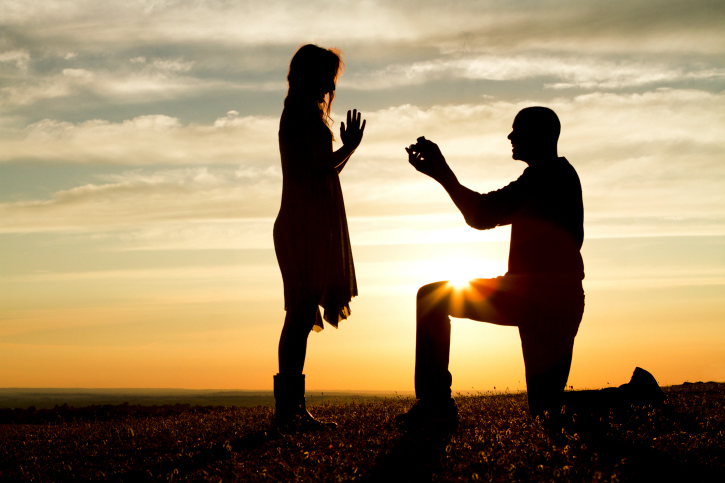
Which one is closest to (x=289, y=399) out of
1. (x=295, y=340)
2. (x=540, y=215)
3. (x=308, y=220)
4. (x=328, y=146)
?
(x=295, y=340)

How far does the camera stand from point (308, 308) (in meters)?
7.38

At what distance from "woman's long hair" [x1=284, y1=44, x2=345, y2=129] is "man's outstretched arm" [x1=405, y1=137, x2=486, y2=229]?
5.26 ft

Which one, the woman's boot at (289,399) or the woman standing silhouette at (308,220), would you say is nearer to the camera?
the woman's boot at (289,399)

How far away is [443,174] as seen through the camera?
639 cm

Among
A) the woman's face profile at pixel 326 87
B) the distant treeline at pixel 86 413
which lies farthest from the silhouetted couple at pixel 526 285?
the distant treeline at pixel 86 413

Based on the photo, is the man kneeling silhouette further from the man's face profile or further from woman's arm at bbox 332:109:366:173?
woman's arm at bbox 332:109:366:173

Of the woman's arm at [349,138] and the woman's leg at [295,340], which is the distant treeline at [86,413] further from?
the woman's arm at [349,138]

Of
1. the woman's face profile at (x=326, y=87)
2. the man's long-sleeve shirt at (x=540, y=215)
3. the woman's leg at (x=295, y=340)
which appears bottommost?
the woman's leg at (x=295, y=340)

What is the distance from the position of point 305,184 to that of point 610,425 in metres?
4.10

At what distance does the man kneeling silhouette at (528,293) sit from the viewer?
242 inches

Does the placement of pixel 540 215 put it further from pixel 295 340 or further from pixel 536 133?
pixel 295 340

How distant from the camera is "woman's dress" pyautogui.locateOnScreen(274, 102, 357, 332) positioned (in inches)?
291

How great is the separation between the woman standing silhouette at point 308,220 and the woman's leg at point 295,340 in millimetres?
11

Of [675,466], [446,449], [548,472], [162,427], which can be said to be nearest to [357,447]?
Result: [446,449]
